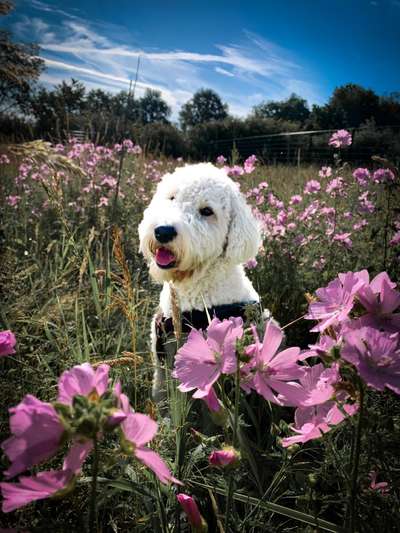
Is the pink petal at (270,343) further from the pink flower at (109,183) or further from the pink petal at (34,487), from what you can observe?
the pink flower at (109,183)

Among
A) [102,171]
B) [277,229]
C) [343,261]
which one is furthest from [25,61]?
[343,261]

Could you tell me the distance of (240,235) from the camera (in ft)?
7.17

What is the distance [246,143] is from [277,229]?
21.5 m

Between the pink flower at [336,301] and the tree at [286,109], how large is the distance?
170ft

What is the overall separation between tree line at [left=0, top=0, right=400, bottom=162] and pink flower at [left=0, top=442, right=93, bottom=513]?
204cm

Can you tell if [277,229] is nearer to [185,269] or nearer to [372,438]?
[185,269]

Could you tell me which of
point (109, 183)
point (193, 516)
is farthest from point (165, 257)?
point (109, 183)

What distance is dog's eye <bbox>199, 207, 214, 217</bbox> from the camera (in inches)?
87.4

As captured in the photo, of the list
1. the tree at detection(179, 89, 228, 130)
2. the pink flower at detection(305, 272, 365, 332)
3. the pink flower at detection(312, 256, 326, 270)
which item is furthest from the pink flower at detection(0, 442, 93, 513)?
the tree at detection(179, 89, 228, 130)

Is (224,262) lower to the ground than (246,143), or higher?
lower

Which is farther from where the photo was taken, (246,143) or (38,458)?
(246,143)

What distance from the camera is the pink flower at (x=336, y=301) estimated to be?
0.63 meters

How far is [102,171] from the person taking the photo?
17.7 ft

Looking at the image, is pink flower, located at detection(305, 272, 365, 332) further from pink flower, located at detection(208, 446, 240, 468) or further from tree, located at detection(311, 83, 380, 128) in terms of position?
tree, located at detection(311, 83, 380, 128)
